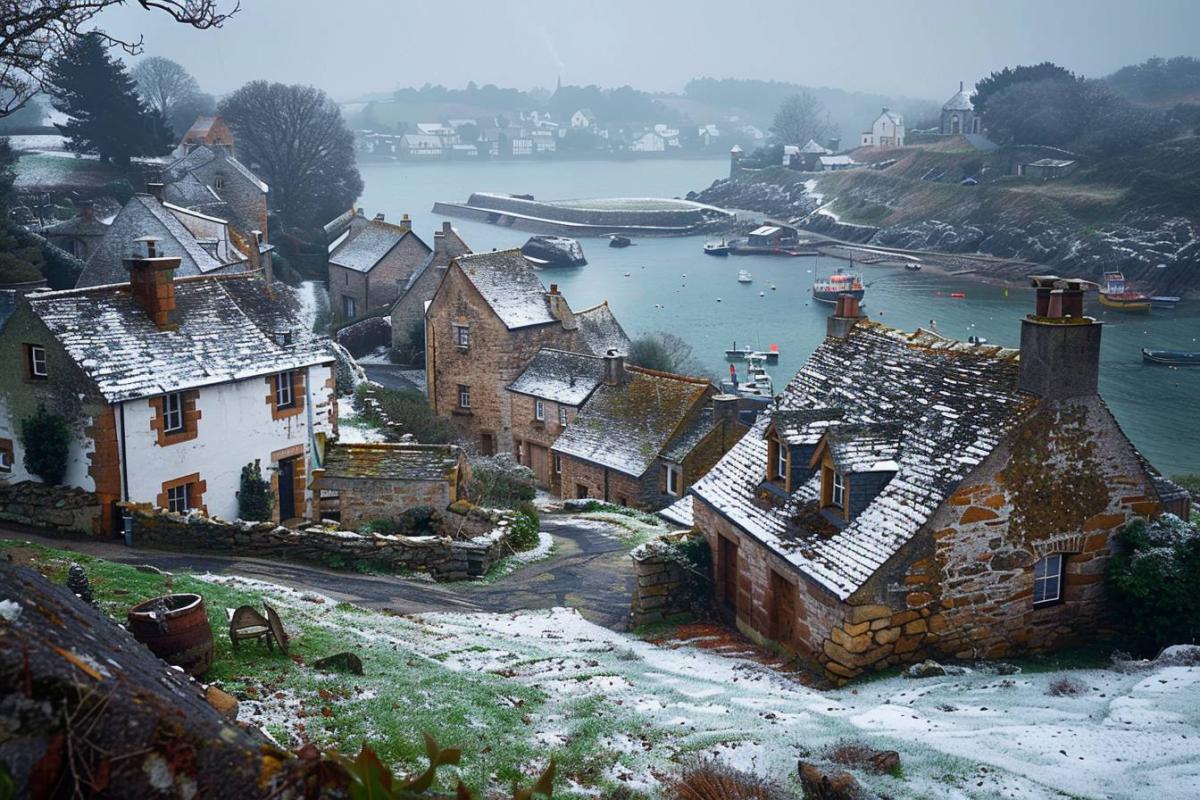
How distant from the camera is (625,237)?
16588cm

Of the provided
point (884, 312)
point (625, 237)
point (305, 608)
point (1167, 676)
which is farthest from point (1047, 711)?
point (625, 237)

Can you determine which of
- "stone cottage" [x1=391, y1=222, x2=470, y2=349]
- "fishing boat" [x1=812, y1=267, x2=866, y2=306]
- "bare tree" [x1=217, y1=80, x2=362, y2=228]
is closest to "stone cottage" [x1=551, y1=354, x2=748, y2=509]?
"stone cottage" [x1=391, y1=222, x2=470, y2=349]

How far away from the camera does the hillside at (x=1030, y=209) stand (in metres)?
118

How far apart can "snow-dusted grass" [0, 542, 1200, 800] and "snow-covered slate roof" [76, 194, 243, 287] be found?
36.8 metres

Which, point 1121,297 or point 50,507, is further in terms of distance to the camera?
point 1121,297

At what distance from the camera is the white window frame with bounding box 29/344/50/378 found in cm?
2606

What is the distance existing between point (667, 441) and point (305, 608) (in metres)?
25.4

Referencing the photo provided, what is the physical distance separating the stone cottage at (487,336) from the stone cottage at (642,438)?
22.8 ft

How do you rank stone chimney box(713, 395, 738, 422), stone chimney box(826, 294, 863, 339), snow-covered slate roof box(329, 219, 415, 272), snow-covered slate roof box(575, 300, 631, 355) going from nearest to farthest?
stone chimney box(826, 294, 863, 339) → stone chimney box(713, 395, 738, 422) → snow-covered slate roof box(575, 300, 631, 355) → snow-covered slate roof box(329, 219, 415, 272)

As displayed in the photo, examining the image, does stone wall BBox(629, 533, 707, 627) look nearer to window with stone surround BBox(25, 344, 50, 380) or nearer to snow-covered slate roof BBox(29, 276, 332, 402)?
snow-covered slate roof BBox(29, 276, 332, 402)

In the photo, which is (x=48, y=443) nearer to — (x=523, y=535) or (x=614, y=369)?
(x=523, y=535)

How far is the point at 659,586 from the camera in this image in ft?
72.1

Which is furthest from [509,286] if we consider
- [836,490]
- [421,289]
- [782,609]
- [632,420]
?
[782,609]

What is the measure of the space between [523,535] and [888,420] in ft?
38.1
